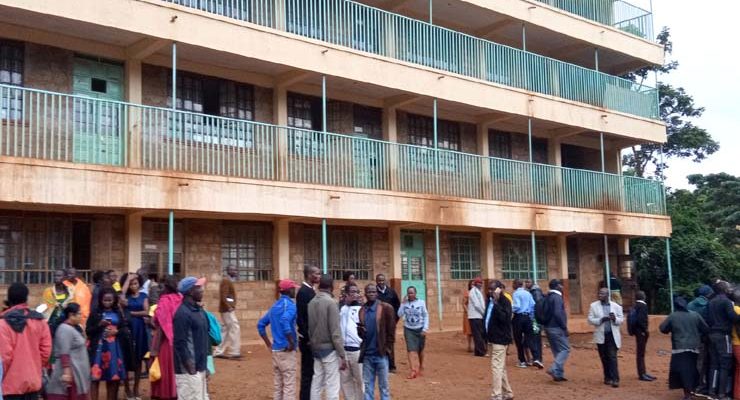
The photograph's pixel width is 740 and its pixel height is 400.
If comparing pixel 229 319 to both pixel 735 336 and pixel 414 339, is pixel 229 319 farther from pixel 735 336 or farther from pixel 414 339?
pixel 735 336

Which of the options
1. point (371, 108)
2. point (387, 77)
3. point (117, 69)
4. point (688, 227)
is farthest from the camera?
point (688, 227)

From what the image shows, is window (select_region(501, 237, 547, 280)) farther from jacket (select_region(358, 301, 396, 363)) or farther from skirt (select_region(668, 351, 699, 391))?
jacket (select_region(358, 301, 396, 363))

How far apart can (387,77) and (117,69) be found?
590 cm

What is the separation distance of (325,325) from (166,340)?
172cm

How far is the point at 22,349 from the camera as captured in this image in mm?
6977

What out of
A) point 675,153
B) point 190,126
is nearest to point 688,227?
point 675,153

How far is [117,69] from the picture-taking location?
49.4ft

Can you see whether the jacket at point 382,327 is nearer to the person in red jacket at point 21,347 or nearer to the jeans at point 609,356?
the person in red jacket at point 21,347

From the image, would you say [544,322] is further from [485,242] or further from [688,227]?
[688,227]

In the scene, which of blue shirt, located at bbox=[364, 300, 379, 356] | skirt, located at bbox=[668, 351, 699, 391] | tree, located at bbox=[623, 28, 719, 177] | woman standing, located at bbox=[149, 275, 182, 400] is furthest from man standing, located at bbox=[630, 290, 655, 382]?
tree, located at bbox=[623, 28, 719, 177]

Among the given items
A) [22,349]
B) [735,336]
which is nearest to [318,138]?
[735,336]

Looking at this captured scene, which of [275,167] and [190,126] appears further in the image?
[275,167]

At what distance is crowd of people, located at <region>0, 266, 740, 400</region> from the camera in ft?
25.0

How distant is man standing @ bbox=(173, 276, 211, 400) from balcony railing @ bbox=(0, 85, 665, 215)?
5.94 metres
